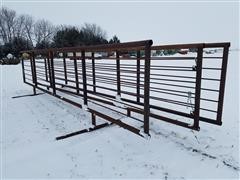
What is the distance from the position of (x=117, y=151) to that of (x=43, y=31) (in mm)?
39233

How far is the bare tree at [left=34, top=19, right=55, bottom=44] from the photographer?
36.1m

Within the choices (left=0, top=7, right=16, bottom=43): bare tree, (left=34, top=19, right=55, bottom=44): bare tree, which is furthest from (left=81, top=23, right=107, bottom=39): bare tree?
(left=0, top=7, right=16, bottom=43): bare tree

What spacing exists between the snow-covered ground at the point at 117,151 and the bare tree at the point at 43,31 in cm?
3635

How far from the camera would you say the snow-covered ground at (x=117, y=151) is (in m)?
1.93

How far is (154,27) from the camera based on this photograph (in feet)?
117

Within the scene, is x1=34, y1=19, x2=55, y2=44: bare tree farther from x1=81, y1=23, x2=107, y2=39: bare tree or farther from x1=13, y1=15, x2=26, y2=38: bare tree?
x1=81, y1=23, x2=107, y2=39: bare tree

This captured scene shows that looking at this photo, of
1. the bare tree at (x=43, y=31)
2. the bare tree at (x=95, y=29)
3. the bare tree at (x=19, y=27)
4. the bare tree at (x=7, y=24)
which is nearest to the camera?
the bare tree at (x=7, y=24)

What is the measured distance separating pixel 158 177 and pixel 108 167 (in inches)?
20.1

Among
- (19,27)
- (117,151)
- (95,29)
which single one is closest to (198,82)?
(117,151)

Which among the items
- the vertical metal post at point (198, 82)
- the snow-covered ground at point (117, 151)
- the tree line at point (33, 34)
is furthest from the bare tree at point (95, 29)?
the vertical metal post at point (198, 82)

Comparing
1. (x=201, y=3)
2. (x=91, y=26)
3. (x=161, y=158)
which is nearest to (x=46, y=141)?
(x=161, y=158)

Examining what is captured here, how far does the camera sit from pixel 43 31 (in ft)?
121

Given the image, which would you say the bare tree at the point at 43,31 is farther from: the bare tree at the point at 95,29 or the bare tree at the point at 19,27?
the bare tree at the point at 95,29

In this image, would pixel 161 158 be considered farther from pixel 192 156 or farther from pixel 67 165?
pixel 67 165
